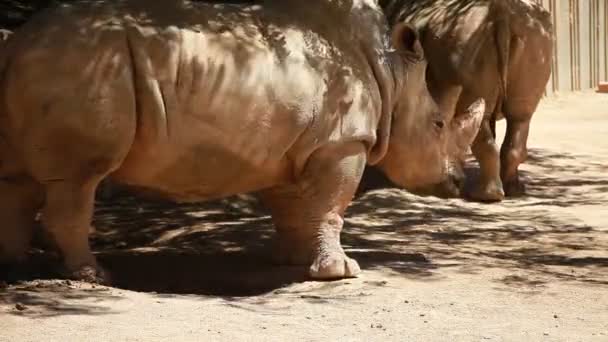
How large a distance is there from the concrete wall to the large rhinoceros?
14.4 metres

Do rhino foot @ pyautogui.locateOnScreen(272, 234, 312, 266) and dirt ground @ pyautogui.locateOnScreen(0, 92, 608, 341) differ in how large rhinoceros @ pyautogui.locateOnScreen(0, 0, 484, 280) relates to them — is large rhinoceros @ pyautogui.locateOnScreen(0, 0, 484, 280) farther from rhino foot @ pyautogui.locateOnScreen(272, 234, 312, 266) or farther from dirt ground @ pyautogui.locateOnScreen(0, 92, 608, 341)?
dirt ground @ pyautogui.locateOnScreen(0, 92, 608, 341)

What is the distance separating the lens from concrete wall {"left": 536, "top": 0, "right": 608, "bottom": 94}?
21987 mm

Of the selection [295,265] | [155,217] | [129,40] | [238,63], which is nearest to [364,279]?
[295,265]

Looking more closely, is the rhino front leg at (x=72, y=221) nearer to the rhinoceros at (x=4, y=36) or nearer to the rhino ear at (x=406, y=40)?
the rhinoceros at (x=4, y=36)

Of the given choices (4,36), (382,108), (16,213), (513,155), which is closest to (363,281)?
(382,108)

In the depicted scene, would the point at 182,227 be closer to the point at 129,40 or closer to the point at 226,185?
the point at 226,185

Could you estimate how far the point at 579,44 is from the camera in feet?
75.6

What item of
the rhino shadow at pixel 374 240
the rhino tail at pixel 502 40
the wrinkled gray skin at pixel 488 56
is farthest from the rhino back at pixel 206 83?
the rhino tail at pixel 502 40

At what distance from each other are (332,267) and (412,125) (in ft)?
4.15

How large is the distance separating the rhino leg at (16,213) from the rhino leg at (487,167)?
193 inches

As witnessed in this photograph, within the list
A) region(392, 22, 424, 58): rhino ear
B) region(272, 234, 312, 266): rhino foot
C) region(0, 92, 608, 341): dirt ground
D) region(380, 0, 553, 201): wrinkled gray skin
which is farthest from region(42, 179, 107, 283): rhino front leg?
region(380, 0, 553, 201): wrinkled gray skin

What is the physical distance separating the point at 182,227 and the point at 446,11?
11.1ft

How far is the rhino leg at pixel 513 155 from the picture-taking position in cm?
1154

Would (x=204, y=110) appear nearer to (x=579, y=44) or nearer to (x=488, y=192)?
(x=488, y=192)
